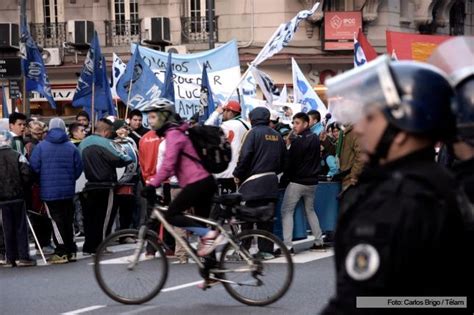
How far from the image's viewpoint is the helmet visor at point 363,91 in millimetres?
2900

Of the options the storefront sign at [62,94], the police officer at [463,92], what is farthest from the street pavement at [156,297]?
the storefront sign at [62,94]

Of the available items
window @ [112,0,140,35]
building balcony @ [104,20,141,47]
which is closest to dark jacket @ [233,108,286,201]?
building balcony @ [104,20,141,47]

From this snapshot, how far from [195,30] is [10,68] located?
11.9 metres

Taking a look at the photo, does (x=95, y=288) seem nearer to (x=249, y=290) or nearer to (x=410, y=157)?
(x=249, y=290)

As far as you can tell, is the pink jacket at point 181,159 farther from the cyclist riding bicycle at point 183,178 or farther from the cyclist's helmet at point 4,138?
the cyclist's helmet at point 4,138

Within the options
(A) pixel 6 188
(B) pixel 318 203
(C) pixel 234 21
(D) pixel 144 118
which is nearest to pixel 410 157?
(A) pixel 6 188

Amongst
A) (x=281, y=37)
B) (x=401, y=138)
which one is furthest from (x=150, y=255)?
(x=281, y=37)

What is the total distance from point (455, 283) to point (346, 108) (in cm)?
62

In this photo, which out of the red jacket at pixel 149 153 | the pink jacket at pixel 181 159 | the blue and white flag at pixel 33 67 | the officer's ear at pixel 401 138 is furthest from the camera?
the blue and white flag at pixel 33 67

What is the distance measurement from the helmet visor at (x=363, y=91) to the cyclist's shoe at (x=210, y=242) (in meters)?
5.64

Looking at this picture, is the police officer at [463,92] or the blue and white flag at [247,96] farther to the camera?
the blue and white flag at [247,96]

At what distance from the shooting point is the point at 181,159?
368 inches

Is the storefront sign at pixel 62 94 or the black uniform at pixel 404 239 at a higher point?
the black uniform at pixel 404 239

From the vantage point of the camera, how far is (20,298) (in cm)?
963
